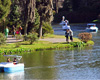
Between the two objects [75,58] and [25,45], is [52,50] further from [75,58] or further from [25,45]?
[75,58]

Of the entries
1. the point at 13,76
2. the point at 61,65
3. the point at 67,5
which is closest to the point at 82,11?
the point at 67,5

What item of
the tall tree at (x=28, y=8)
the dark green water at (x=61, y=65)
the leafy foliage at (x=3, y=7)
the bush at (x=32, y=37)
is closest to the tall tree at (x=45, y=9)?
the tall tree at (x=28, y=8)

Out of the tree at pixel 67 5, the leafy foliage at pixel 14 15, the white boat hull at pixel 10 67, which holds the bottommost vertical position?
the white boat hull at pixel 10 67

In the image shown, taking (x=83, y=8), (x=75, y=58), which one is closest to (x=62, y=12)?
(x=83, y=8)

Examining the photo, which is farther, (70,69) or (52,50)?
(52,50)

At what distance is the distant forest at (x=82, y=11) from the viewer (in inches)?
4764

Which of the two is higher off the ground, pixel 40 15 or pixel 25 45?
pixel 40 15

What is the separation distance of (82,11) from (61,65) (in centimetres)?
9437

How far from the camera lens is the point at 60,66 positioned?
99.3 ft

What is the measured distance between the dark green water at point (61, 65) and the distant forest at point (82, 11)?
79.4 metres

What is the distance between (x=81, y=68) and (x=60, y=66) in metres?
2.16

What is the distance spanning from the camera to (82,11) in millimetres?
123625

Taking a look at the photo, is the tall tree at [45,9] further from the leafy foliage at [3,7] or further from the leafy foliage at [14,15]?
the leafy foliage at [3,7]

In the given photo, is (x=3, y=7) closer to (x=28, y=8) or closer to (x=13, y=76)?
(x=28, y=8)
